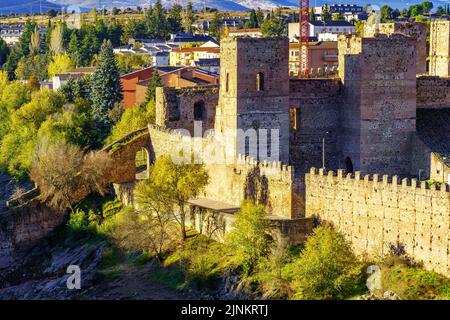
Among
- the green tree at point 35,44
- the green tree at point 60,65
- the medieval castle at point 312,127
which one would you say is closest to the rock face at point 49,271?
the medieval castle at point 312,127

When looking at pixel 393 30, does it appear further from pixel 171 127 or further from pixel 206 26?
pixel 206 26

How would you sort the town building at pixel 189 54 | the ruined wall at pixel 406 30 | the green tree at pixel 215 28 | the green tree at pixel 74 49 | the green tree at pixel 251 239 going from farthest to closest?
the green tree at pixel 215 28
the green tree at pixel 74 49
the town building at pixel 189 54
the ruined wall at pixel 406 30
the green tree at pixel 251 239

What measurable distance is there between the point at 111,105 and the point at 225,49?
26.4 m

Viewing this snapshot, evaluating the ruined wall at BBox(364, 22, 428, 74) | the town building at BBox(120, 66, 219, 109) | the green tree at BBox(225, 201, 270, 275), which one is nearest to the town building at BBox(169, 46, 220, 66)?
the town building at BBox(120, 66, 219, 109)

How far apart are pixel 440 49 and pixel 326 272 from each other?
73.4 ft

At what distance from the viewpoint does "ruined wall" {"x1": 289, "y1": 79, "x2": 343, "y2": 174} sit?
50.9 meters

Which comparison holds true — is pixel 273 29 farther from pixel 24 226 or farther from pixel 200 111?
pixel 24 226

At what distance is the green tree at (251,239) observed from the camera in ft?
142

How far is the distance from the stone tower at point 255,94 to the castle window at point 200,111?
10.8 m

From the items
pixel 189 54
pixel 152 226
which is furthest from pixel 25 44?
pixel 152 226

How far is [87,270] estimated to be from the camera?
50.1 meters

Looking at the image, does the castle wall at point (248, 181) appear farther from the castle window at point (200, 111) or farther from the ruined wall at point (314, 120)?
the castle window at point (200, 111)

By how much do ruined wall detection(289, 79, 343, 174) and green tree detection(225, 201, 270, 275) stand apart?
750 centimetres
